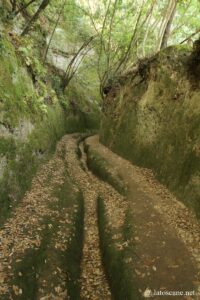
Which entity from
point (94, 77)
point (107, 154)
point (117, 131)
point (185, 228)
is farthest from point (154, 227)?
point (94, 77)

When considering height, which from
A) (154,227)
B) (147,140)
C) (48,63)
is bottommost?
(154,227)

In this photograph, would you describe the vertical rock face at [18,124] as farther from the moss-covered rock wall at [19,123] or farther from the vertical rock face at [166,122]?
the vertical rock face at [166,122]

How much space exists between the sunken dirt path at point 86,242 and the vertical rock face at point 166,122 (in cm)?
105

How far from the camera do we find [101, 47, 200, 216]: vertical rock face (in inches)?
442

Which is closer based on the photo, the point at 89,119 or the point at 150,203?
the point at 150,203

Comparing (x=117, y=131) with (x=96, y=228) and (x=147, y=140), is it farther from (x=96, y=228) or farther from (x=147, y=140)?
(x=96, y=228)

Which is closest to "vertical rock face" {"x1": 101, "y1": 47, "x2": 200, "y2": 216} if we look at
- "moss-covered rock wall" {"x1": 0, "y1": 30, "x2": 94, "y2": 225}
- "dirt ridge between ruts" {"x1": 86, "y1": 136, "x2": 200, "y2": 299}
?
"dirt ridge between ruts" {"x1": 86, "y1": 136, "x2": 200, "y2": 299}

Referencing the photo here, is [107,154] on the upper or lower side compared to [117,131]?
lower

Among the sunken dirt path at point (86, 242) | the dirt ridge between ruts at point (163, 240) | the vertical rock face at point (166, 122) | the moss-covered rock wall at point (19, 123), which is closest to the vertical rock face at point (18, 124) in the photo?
the moss-covered rock wall at point (19, 123)

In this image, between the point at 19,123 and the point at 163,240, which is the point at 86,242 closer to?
the point at 163,240

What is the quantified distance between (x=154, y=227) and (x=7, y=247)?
191 inches

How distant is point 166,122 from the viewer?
13609mm

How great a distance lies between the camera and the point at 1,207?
9102 mm

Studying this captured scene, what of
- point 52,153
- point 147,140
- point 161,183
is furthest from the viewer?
point 52,153
